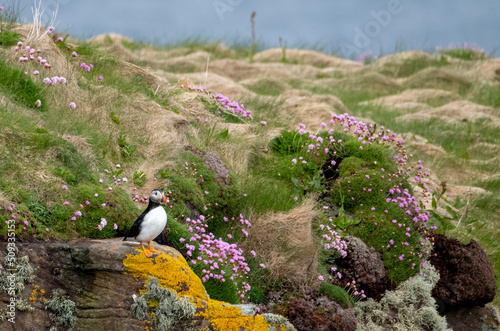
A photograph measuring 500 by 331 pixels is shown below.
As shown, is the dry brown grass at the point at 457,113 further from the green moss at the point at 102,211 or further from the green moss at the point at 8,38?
the green moss at the point at 102,211

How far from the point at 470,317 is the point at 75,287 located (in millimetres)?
6063

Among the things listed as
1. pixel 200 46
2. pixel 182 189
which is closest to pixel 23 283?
pixel 182 189

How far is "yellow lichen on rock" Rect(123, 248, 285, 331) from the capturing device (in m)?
5.77

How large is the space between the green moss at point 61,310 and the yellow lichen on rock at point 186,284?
608 mm

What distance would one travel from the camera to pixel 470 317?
910 centimetres

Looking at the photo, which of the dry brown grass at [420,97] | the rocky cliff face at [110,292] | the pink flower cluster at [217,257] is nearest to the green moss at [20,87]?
the pink flower cluster at [217,257]

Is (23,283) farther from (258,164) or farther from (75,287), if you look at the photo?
(258,164)

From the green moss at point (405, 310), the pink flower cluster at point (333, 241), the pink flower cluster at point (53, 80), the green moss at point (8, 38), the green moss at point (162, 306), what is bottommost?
the green moss at point (405, 310)

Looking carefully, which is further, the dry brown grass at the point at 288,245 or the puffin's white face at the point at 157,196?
the dry brown grass at the point at 288,245

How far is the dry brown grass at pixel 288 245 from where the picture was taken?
7805 millimetres

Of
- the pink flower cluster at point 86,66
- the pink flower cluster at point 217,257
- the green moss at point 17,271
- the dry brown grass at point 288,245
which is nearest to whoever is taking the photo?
the green moss at point 17,271

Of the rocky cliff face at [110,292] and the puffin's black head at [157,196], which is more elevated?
the puffin's black head at [157,196]

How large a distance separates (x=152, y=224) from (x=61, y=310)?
1.13 meters

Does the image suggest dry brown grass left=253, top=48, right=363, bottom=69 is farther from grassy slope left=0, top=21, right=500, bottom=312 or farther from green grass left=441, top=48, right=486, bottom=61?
grassy slope left=0, top=21, right=500, bottom=312
